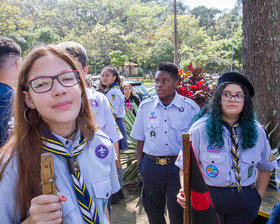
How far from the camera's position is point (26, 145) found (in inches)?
49.3

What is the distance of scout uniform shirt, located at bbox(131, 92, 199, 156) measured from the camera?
2887mm

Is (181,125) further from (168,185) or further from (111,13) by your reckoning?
(111,13)

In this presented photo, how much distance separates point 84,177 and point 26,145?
0.35 metres

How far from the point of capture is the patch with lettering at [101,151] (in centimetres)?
152

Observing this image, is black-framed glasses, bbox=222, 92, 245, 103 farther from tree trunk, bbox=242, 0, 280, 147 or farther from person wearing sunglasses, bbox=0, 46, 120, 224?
tree trunk, bbox=242, 0, 280, 147

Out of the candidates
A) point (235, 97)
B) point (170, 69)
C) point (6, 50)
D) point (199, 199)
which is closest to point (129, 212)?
point (170, 69)

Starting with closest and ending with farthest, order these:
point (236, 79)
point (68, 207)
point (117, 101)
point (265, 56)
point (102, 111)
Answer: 1. point (68, 207)
2. point (236, 79)
3. point (102, 111)
4. point (265, 56)
5. point (117, 101)

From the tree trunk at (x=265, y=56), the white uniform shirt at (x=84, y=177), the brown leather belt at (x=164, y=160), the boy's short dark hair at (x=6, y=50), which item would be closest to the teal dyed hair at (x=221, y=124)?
the brown leather belt at (x=164, y=160)

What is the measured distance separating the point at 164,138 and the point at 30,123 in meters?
1.78

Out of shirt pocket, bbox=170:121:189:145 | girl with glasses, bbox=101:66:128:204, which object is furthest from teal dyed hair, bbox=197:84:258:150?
girl with glasses, bbox=101:66:128:204

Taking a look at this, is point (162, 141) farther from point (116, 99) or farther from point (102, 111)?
point (116, 99)

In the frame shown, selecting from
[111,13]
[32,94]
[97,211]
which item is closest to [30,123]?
[32,94]

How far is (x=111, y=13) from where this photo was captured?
4644 cm

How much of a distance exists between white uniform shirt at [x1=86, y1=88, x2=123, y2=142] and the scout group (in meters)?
0.01
